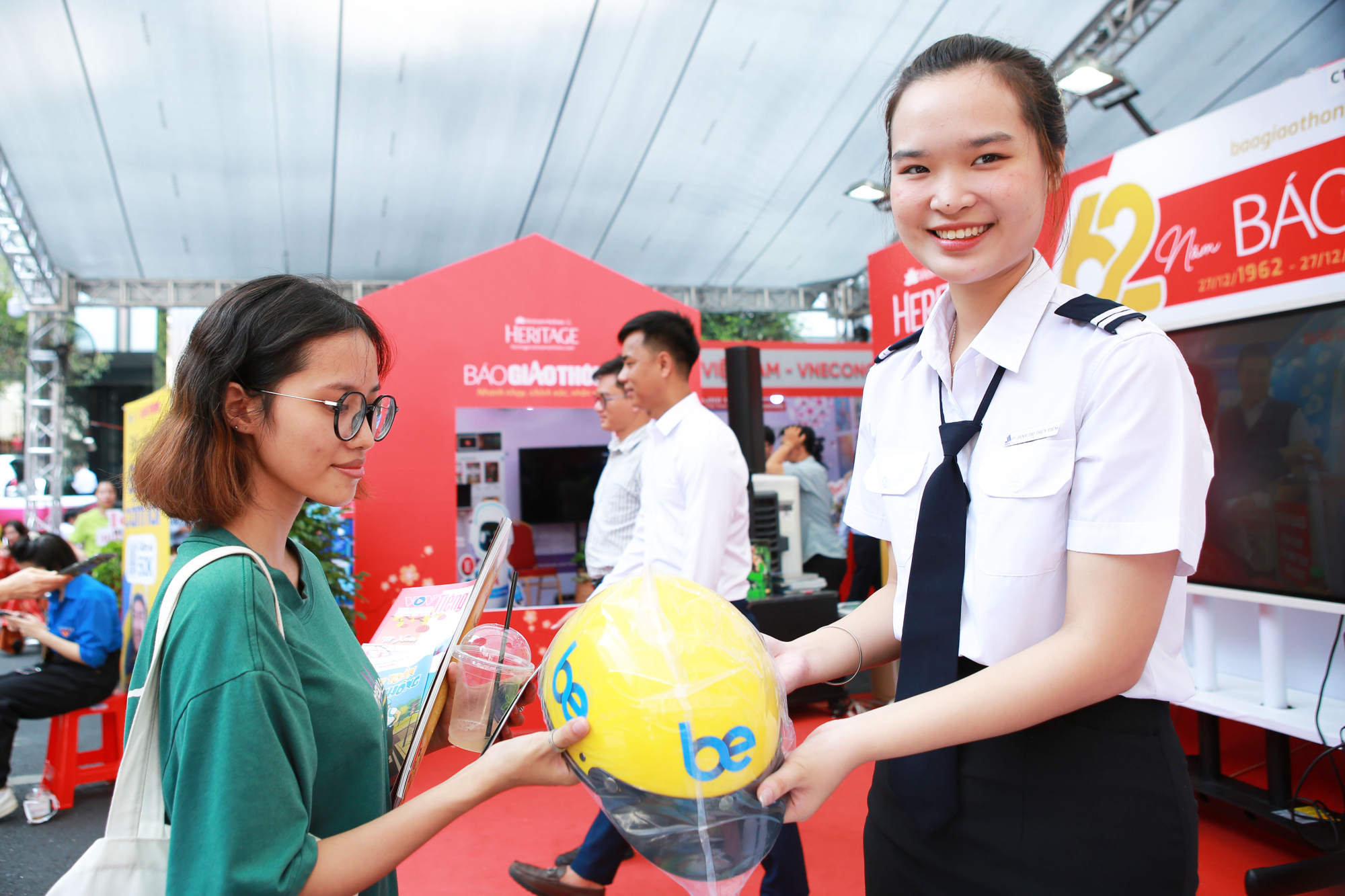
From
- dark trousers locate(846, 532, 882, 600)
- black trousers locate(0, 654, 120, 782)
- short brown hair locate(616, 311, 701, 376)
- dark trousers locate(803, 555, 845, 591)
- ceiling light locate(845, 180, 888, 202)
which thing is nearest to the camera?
short brown hair locate(616, 311, 701, 376)

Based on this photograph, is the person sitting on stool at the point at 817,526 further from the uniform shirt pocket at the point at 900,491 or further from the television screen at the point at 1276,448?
the uniform shirt pocket at the point at 900,491

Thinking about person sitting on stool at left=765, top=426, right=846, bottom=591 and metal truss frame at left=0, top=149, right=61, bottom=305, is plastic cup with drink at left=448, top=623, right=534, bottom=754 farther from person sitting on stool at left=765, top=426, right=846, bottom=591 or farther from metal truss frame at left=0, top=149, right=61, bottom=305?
metal truss frame at left=0, top=149, right=61, bottom=305

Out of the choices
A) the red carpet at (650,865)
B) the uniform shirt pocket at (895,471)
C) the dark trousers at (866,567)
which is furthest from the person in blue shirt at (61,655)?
the dark trousers at (866,567)

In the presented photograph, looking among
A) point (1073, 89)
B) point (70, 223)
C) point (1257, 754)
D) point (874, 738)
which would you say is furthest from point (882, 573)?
point (70, 223)

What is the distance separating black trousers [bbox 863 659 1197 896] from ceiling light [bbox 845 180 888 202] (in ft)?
25.0

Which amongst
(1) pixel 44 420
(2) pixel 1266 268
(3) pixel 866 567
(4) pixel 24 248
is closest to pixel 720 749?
(2) pixel 1266 268

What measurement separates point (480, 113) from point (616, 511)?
4.65 m

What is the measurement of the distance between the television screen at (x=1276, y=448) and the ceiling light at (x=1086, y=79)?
410 cm

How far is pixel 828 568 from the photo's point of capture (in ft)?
19.9

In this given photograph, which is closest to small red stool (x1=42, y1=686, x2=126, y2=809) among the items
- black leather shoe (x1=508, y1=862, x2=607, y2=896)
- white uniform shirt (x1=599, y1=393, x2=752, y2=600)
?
black leather shoe (x1=508, y1=862, x2=607, y2=896)

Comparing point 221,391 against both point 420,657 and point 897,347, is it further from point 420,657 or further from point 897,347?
point 897,347

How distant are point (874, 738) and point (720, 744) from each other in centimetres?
17

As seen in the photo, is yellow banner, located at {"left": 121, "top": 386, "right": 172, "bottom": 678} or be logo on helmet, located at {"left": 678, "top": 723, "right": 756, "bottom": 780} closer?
be logo on helmet, located at {"left": 678, "top": 723, "right": 756, "bottom": 780}

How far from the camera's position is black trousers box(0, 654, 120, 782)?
11.8 feet
